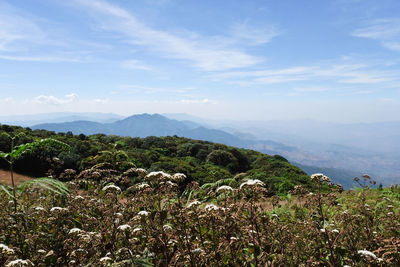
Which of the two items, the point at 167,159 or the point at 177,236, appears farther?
the point at 167,159

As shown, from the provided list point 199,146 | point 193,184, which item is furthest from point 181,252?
point 199,146

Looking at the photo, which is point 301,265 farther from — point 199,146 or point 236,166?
point 199,146

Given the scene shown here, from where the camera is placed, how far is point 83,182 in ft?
20.6

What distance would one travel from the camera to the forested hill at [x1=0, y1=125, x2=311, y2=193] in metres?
18.6

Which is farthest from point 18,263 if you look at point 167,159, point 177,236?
point 167,159

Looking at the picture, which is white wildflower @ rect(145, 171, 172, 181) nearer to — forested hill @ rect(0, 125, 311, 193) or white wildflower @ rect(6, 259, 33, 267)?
white wildflower @ rect(6, 259, 33, 267)

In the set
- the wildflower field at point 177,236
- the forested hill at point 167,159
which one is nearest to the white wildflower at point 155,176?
the wildflower field at point 177,236

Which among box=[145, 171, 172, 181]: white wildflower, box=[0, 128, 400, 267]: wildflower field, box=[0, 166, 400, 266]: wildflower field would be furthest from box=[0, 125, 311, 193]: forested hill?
box=[145, 171, 172, 181]: white wildflower

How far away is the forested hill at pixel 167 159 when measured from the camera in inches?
733

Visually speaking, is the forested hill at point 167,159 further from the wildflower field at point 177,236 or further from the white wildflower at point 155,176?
the white wildflower at point 155,176

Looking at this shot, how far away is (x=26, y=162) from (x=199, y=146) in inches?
783

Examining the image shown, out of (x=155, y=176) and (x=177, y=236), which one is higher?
(x=155, y=176)

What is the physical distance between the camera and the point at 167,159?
25.0 m

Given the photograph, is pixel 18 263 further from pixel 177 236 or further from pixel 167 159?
pixel 167 159
